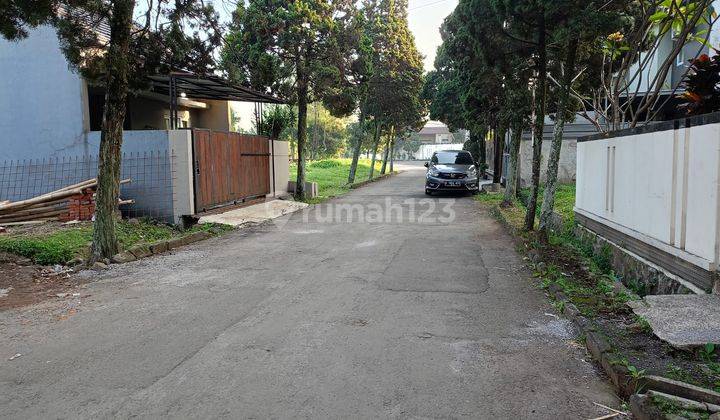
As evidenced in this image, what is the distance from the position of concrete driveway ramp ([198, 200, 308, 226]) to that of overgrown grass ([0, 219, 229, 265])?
1.75m

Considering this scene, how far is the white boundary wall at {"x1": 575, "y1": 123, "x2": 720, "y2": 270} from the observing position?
4.96 m

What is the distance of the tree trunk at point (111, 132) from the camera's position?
8484 millimetres

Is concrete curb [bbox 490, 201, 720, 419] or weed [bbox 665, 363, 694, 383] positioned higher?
weed [bbox 665, 363, 694, 383]

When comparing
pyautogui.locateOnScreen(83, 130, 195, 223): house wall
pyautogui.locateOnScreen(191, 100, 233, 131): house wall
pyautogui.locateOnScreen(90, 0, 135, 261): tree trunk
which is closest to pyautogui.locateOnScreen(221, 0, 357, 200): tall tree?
pyautogui.locateOnScreen(191, 100, 233, 131): house wall

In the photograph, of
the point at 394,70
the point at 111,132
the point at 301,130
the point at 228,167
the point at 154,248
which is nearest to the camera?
the point at 111,132

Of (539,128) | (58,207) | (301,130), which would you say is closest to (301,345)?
(539,128)

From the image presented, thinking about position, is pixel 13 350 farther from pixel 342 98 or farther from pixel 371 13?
pixel 371 13

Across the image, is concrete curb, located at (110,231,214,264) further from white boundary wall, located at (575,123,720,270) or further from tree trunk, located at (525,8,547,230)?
white boundary wall, located at (575,123,720,270)

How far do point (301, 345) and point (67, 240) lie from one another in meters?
6.27

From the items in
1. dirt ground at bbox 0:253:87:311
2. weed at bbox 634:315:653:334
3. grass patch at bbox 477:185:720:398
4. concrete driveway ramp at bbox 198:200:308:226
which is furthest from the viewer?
concrete driveway ramp at bbox 198:200:308:226

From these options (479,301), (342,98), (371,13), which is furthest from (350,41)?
(479,301)

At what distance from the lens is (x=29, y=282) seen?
7.59m

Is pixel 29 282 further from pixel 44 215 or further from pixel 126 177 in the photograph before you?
pixel 126 177

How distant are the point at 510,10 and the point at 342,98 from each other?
35.3 ft
